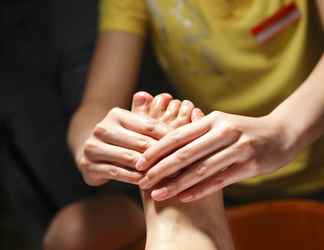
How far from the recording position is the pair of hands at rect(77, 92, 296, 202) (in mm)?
596

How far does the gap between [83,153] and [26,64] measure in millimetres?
465

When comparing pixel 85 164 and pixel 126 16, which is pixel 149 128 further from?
pixel 126 16

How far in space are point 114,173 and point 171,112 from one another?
10 centimetres

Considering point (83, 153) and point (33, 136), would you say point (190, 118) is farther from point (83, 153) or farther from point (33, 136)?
point (33, 136)

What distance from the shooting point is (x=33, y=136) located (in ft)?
3.67

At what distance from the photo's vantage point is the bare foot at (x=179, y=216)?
2.06ft

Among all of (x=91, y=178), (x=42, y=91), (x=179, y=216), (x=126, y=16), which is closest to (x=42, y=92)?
(x=42, y=91)

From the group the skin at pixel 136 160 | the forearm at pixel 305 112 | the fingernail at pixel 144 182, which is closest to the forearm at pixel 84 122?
the skin at pixel 136 160

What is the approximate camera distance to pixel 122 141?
0.64 metres

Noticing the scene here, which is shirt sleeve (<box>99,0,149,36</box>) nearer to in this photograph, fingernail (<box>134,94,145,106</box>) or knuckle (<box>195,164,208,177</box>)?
fingernail (<box>134,94,145,106</box>)

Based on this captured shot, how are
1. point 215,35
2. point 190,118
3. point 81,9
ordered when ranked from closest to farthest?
1. point 190,118
2. point 215,35
3. point 81,9

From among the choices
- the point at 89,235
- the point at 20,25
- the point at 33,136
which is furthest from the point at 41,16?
the point at 89,235

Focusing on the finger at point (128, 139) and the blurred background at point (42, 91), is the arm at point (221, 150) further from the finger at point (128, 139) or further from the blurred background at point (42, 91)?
the blurred background at point (42, 91)

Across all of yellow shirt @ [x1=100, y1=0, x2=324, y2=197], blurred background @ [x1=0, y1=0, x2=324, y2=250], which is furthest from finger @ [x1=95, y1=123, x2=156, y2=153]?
blurred background @ [x1=0, y1=0, x2=324, y2=250]
